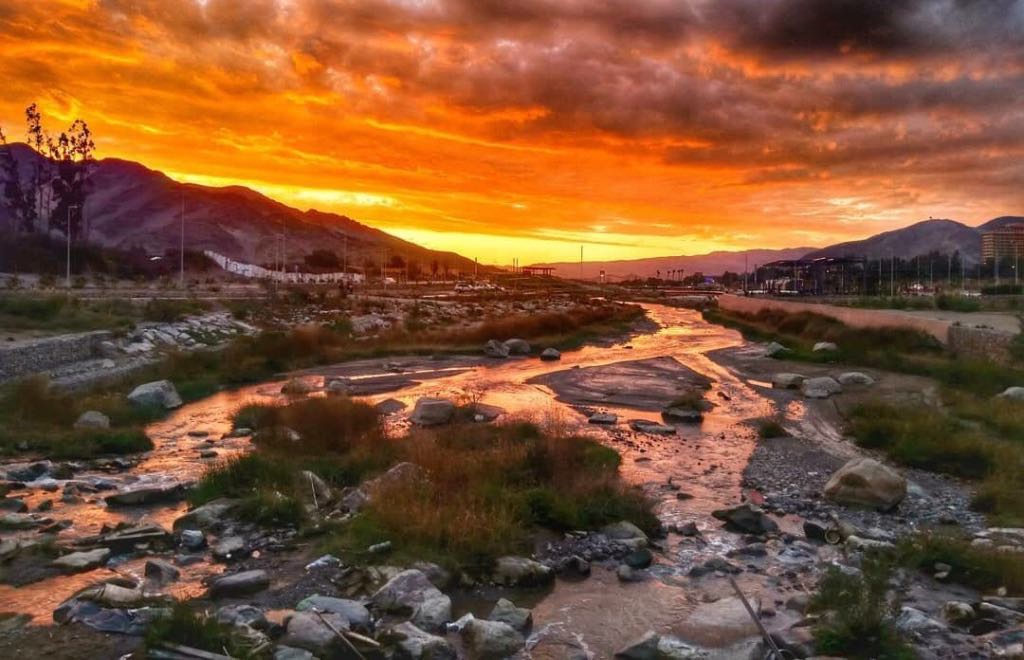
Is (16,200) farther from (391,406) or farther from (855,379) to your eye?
(855,379)

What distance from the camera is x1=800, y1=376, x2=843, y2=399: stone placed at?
27.1 meters

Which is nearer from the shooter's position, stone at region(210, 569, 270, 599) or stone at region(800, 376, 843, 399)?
stone at region(210, 569, 270, 599)

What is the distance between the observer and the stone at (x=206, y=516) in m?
11.2

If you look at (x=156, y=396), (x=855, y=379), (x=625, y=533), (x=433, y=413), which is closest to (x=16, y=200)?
(x=156, y=396)

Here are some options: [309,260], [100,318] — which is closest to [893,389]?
[100,318]

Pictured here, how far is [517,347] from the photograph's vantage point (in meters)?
43.0

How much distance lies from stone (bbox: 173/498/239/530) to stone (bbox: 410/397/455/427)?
823cm

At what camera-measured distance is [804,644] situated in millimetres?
7781

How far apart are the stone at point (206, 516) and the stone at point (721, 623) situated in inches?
273

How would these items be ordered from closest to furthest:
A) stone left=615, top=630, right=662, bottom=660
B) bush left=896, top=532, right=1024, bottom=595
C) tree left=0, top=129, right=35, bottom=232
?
stone left=615, top=630, right=662, bottom=660 → bush left=896, top=532, right=1024, bottom=595 → tree left=0, top=129, right=35, bottom=232

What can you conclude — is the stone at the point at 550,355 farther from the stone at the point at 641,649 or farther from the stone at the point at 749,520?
the stone at the point at 641,649

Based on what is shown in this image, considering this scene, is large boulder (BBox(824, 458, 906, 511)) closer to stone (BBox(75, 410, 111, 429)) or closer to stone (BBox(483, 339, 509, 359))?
stone (BBox(75, 410, 111, 429))

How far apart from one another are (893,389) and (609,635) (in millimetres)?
21939

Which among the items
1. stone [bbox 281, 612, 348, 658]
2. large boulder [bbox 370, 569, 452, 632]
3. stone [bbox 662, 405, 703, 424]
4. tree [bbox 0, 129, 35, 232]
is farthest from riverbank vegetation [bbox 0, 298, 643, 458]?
tree [bbox 0, 129, 35, 232]
